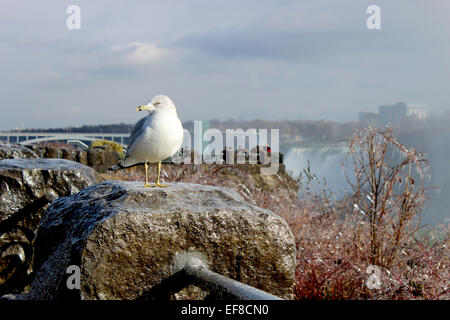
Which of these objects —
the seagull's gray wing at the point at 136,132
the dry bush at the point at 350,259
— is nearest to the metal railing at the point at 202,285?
the seagull's gray wing at the point at 136,132

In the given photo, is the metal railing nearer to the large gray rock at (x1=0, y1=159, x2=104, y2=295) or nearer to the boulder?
the large gray rock at (x1=0, y1=159, x2=104, y2=295)

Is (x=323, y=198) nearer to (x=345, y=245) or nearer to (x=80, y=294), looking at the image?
(x=345, y=245)

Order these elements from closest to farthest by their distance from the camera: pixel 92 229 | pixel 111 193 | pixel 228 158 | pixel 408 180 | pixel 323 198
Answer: pixel 92 229 < pixel 111 193 < pixel 408 180 < pixel 323 198 < pixel 228 158

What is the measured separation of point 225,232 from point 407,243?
9.97 ft

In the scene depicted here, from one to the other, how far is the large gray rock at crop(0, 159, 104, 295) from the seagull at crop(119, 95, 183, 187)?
2.23 m

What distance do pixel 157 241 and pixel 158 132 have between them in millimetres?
773

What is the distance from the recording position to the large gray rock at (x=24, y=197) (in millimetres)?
5105

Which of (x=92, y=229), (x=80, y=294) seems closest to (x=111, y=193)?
(x=92, y=229)

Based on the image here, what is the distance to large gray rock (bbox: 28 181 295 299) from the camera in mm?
2666

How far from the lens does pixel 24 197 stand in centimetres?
514

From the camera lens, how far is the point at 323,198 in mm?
6344

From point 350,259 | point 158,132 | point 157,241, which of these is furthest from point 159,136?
point 350,259

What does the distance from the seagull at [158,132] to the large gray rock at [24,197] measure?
223 centimetres

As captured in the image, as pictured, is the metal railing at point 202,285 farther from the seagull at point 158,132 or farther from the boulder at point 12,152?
the boulder at point 12,152
